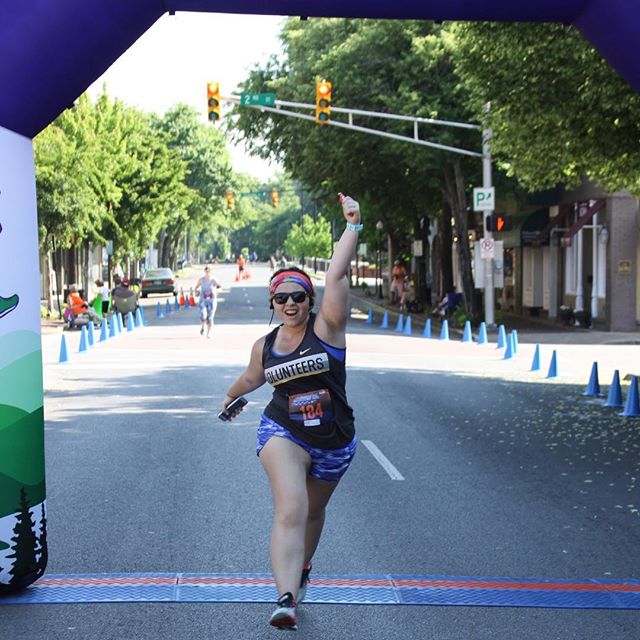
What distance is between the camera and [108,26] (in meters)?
7.09

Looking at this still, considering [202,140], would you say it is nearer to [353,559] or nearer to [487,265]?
[487,265]

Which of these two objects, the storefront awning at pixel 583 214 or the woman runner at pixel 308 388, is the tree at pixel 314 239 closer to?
the storefront awning at pixel 583 214

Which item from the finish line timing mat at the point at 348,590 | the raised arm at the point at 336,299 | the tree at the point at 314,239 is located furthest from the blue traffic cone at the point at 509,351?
the tree at the point at 314,239

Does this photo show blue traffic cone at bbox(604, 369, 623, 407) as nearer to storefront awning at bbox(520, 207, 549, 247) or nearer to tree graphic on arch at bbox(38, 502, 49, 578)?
tree graphic on arch at bbox(38, 502, 49, 578)

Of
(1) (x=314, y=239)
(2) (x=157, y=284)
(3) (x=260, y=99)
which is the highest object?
(3) (x=260, y=99)

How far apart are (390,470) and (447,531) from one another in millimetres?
2725

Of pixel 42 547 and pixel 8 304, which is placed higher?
pixel 8 304

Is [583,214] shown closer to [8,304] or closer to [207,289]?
[207,289]

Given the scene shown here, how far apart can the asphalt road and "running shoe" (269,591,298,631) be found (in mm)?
589

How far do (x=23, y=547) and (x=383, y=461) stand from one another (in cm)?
565

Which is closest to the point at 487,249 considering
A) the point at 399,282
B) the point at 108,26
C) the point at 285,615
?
the point at 399,282

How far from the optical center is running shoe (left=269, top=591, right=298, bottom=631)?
5.40 meters

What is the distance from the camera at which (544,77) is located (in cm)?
1602

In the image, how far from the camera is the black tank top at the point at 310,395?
240 inches
